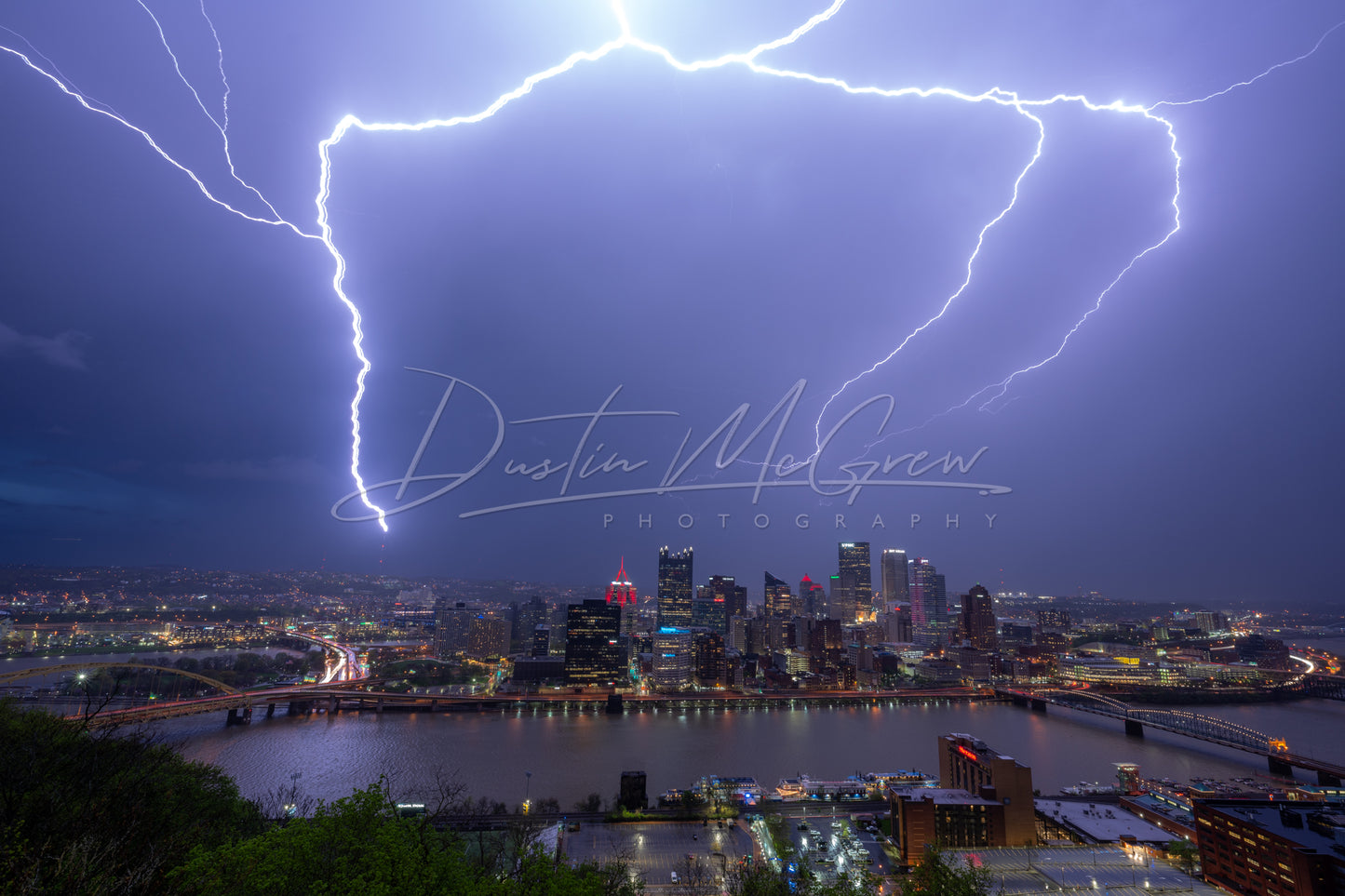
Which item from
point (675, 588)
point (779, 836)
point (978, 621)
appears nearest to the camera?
point (779, 836)

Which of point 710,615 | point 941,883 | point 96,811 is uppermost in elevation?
point 96,811

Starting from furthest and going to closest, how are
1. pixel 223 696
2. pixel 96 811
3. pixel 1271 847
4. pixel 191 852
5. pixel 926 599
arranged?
pixel 926 599
pixel 223 696
pixel 1271 847
pixel 191 852
pixel 96 811

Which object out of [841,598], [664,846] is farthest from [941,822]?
[841,598]

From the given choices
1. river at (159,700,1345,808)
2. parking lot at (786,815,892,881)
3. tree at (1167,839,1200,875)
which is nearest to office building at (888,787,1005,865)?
parking lot at (786,815,892,881)

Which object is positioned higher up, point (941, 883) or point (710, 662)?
point (941, 883)

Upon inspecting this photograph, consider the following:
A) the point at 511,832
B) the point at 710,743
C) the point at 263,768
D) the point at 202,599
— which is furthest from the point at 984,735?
the point at 202,599

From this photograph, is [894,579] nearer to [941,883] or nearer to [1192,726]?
[1192,726]

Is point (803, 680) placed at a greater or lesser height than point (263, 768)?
lesser

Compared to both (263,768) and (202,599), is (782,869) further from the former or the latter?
(202,599)
